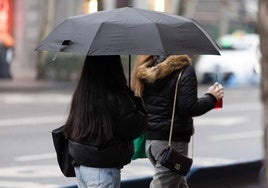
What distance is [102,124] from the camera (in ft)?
13.5

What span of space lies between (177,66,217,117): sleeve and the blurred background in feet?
1.87

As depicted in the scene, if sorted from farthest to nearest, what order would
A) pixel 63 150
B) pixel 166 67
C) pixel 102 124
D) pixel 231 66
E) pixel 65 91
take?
pixel 231 66
pixel 65 91
pixel 166 67
pixel 63 150
pixel 102 124

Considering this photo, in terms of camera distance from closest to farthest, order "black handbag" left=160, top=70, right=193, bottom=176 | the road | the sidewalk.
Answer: "black handbag" left=160, top=70, right=193, bottom=176 → the road → the sidewalk

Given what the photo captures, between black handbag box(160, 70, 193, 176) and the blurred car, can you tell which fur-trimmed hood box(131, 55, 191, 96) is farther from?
the blurred car

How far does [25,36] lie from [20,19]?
0.84 metres

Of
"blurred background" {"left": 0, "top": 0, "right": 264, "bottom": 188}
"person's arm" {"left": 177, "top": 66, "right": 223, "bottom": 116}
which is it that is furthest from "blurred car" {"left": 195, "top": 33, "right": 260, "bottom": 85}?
"person's arm" {"left": 177, "top": 66, "right": 223, "bottom": 116}

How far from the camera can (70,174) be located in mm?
4383

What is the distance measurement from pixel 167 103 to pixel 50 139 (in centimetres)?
732

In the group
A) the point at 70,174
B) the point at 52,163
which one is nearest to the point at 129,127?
the point at 70,174

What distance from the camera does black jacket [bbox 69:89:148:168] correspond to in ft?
13.5

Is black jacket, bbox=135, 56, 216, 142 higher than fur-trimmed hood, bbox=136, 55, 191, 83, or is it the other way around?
fur-trimmed hood, bbox=136, 55, 191, 83

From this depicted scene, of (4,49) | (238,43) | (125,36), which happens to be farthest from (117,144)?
(238,43)

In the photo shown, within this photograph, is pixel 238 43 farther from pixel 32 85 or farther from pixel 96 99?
pixel 96 99

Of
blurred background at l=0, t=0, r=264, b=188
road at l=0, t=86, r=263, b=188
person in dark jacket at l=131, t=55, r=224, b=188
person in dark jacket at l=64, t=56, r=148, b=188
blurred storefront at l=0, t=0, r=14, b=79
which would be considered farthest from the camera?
blurred storefront at l=0, t=0, r=14, b=79
